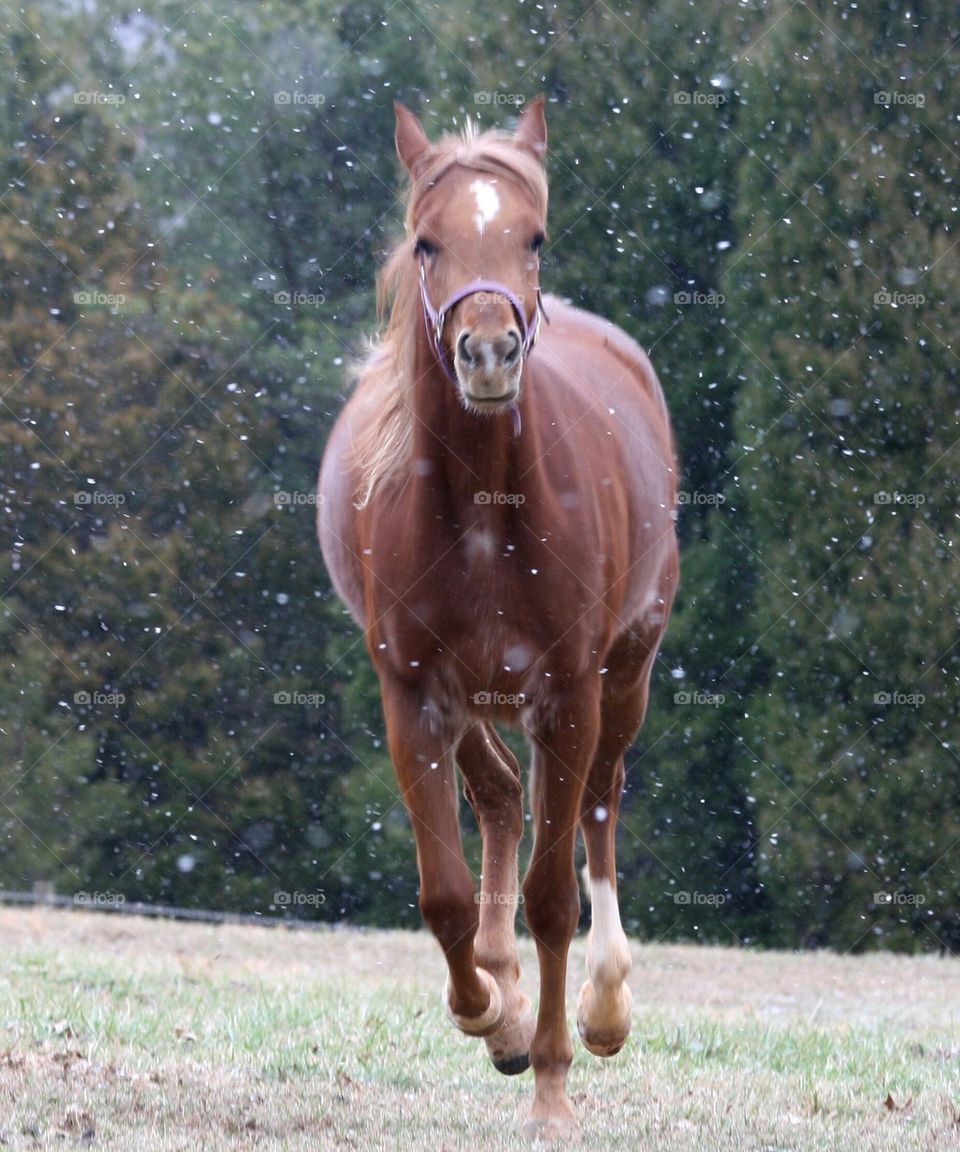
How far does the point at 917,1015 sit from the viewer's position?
7.93 meters

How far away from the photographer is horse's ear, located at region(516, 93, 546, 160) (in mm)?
4551

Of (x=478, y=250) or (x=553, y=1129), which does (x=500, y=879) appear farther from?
(x=478, y=250)

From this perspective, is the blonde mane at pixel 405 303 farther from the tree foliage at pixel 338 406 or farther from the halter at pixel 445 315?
the tree foliage at pixel 338 406

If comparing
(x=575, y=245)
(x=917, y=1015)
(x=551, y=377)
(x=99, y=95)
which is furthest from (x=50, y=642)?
(x=551, y=377)

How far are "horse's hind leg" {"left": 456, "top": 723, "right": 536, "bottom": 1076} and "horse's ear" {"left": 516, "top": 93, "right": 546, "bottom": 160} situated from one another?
207 cm

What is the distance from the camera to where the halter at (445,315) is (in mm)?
3898

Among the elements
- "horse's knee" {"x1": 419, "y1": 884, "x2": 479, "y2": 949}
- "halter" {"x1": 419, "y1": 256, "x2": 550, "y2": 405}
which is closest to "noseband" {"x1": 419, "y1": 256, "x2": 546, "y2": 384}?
"halter" {"x1": 419, "y1": 256, "x2": 550, "y2": 405}

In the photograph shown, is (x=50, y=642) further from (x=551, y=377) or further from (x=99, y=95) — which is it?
(x=551, y=377)

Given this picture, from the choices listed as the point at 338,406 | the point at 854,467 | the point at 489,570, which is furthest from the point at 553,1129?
the point at 338,406

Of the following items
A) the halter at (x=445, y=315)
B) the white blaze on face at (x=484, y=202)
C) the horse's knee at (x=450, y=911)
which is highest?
the white blaze on face at (x=484, y=202)

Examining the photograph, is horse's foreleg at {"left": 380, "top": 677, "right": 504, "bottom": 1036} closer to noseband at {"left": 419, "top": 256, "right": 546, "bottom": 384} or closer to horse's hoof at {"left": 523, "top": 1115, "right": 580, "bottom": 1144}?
horse's hoof at {"left": 523, "top": 1115, "right": 580, "bottom": 1144}

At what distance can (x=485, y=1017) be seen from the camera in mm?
4703

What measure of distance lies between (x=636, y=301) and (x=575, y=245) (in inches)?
27.6

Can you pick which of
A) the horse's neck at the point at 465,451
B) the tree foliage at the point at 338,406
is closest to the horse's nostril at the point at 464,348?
the horse's neck at the point at 465,451
